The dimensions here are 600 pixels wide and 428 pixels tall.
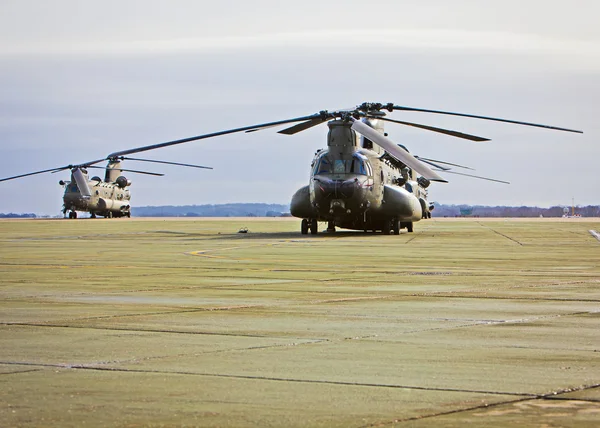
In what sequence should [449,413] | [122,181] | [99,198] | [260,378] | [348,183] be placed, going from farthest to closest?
[122,181] < [99,198] < [348,183] < [260,378] < [449,413]

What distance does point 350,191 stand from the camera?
40656mm

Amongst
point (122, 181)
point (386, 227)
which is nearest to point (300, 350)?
point (386, 227)

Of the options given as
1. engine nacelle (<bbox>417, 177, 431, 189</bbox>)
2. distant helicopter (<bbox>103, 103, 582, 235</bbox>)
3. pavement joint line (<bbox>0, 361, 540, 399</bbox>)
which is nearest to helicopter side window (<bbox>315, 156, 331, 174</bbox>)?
distant helicopter (<bbox>103, 103, 582, 235</bbox>)

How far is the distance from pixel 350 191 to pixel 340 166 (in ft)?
3.90

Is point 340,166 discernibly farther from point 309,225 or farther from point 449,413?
point 449,413

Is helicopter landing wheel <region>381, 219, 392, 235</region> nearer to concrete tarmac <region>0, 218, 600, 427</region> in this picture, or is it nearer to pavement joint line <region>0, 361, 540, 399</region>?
concrete tarmac <region>0, 218, 600, 427</region>

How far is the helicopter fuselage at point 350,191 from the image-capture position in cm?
4088

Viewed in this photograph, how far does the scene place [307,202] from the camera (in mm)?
42625

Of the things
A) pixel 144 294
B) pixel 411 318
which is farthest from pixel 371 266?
pixel 411 318

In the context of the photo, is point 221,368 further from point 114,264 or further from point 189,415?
point 114,264

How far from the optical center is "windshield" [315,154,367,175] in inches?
1620

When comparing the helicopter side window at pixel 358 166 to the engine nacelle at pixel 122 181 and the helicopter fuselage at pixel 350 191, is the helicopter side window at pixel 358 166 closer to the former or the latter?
the helicopter fuselage at pixel 350 191

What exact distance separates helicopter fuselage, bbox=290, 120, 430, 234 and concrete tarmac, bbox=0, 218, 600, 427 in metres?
22.9

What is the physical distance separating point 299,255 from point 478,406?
19335mm
